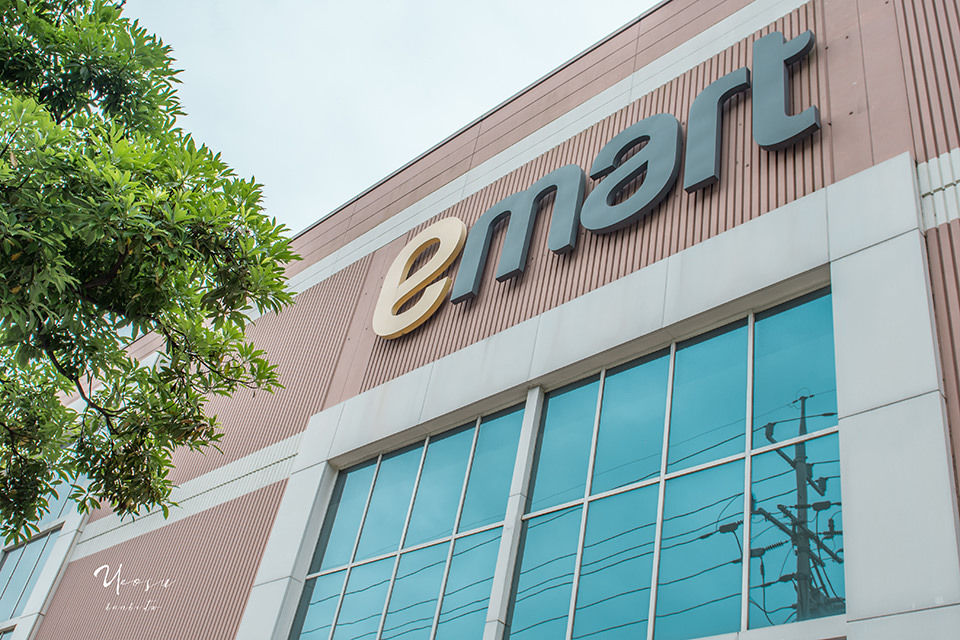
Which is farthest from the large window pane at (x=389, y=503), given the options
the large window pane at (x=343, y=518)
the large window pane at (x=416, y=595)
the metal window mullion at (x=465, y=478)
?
the metal window mullion at (x=465, y=478)

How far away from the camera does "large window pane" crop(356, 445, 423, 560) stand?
13789 millimetres

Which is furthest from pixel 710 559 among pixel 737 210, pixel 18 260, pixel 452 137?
pixel 452 137

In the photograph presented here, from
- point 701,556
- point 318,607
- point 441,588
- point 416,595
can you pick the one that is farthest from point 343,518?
point 701,556

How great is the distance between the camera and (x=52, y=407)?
10680mm

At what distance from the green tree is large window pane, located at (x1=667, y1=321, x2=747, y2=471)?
198 inches

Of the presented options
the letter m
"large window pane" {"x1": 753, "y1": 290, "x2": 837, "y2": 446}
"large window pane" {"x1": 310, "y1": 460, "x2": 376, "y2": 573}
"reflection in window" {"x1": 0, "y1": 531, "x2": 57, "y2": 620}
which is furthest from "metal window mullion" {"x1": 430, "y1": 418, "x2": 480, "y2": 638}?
"reflection in window" {"x1": 0, "y1": 531, "x2": 57, "y2": 620}

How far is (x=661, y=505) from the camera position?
1030 centimetres

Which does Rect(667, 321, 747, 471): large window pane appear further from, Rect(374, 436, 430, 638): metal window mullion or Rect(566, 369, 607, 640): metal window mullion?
Rect(374, 436, 430, 638): metal window mullion

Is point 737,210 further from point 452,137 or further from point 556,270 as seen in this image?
point 452,137

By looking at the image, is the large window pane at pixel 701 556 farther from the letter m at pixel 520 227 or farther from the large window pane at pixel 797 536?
the letter m at pixel 520 227

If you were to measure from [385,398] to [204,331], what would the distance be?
18.3 feet

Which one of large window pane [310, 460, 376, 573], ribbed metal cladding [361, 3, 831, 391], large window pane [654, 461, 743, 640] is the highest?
ribbed metal cladding [361, 3, 831, 391]

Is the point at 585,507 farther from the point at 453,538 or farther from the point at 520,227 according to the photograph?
the point at 520,227

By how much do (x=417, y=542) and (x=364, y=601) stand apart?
124 centimetres
